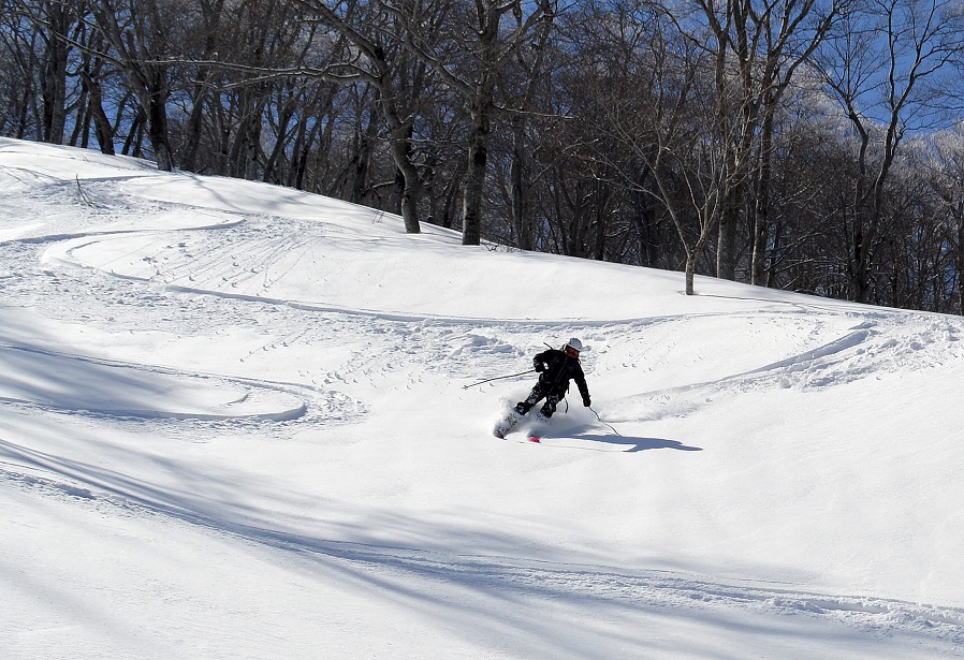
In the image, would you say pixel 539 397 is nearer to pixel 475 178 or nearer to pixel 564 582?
pixel 564 582

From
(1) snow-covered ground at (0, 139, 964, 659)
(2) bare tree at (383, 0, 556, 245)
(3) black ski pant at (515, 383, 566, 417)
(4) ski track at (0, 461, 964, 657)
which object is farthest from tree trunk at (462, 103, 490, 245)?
(4) ski track at (0, 461, 964, 657)

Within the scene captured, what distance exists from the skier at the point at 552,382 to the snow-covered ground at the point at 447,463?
288 millimetres

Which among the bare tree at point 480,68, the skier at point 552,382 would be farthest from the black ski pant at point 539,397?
the bare tree at point 480,68

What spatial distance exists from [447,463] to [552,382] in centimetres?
173

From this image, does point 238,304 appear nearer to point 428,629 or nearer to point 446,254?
point 446,254

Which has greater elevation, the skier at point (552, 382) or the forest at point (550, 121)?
the forest at point (550, 121)

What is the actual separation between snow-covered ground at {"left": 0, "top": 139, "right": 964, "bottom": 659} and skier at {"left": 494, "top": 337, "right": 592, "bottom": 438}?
0.95 ft

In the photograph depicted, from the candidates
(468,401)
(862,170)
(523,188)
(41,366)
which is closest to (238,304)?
(41,366)

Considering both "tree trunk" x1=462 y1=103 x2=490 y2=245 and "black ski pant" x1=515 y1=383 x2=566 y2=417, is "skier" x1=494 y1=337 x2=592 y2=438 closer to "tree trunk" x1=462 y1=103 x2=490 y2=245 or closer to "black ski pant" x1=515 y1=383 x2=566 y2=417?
"black ski pant" x1=515 y1=383 x2=566 y2=417

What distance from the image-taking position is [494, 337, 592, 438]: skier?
845 centimetres

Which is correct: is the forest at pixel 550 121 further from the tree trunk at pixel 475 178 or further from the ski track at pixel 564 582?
the ski track at pixel 564 582

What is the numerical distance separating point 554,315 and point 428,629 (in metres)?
8.49

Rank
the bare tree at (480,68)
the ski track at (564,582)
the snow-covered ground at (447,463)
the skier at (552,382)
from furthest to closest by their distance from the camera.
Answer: the bare tree at (480,68) < the skier at (552,382) < the ski track at (564,582) < the snow-covered ground at (447,463)

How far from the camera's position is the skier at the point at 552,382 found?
27.7 ft
